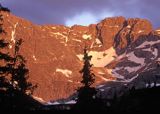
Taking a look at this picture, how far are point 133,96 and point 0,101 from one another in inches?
488

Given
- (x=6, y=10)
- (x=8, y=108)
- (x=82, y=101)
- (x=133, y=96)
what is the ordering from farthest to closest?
(x=82, y=101)
(x=133, y=96)
(x=6, y=10)
(x=8, y=108)

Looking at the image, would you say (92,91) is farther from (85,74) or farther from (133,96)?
(133,96)

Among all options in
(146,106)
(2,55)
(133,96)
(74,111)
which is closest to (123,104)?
(133,96)

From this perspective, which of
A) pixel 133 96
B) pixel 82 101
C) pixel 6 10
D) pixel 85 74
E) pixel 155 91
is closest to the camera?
pixel 6 10

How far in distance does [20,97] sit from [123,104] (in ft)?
43.6

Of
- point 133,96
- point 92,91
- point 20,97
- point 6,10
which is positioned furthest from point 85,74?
point 6,10

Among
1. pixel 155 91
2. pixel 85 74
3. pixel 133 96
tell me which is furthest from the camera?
pixel 85 74

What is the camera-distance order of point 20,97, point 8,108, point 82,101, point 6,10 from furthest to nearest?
point 82,101
point 20,97
point 6,10
point 8,108

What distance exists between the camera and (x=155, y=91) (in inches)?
1372

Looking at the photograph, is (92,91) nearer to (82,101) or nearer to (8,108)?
(82,101)

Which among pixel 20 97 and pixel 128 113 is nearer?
pixel 128 113

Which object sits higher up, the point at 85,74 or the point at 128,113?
the point at 85,74

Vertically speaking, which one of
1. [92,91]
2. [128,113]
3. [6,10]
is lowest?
[128,113]

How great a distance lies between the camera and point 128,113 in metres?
29.2
